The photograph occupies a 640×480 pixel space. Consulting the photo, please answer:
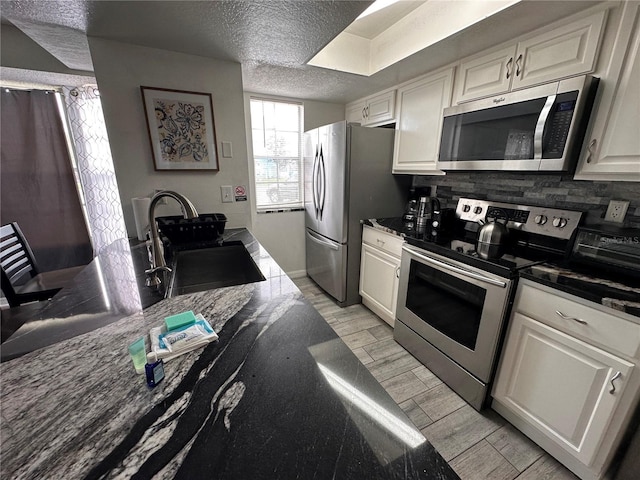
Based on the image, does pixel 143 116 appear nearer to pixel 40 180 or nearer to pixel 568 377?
pixel 40 180

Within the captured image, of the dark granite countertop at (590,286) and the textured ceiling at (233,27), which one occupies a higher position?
the textured ceiling at (233,27)

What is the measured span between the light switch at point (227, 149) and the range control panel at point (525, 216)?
1832 millimetres

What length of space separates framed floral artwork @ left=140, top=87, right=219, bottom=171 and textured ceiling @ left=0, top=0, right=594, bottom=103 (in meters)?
0.29

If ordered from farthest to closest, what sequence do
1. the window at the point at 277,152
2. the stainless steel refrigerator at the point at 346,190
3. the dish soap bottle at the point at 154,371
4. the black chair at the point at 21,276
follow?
1. the window at the point at 277,152
2. the stainless steel refrigerator at the point at 346,190
3. the black chair at the point at 21,276
4. the dish soap bottle at the point at 154,371

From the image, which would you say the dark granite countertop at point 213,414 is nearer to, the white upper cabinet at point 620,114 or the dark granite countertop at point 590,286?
the dark granite countertop at point 590,286

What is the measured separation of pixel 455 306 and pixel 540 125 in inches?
42.1

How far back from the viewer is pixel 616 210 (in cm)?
134

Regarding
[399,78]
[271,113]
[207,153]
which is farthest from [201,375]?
[271,113]

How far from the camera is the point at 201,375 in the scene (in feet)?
1.99


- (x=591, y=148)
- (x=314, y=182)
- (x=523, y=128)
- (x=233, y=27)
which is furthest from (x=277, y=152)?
(x=591, y=148)

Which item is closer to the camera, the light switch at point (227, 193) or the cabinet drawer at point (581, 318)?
the cabinet drawer at point (581, 318)

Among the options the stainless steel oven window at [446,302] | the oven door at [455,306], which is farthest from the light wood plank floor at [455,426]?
the stainless steel oven window at [446,302]

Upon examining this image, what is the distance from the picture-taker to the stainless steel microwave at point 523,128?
1.23 metres

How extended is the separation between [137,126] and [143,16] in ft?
2.14
